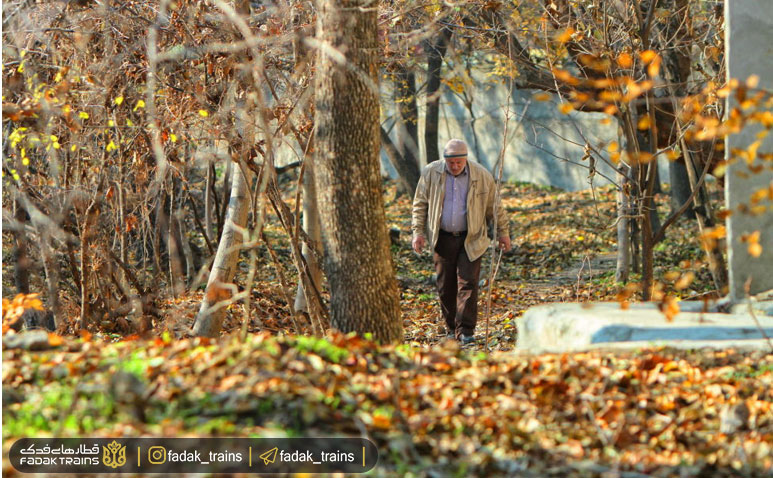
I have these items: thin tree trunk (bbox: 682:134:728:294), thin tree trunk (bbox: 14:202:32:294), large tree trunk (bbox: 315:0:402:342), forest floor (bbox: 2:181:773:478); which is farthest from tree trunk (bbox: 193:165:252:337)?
thin tree trunk (bbox: 682:134:728:294)

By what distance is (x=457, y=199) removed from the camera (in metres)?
8.52

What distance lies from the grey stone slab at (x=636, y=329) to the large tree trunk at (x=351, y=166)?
1.16m

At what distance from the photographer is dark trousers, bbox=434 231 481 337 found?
857 cm

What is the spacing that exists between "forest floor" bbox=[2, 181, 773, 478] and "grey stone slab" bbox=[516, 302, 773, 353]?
0.70 feet

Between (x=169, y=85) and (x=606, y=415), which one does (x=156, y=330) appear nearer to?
(x=169, y=85)

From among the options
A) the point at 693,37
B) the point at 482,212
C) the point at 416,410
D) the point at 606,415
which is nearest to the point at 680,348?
the point at 606,415

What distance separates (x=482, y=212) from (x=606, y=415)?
432cm

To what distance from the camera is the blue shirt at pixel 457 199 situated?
851 centimetres

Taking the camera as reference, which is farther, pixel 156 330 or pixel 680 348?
pixel 156 330

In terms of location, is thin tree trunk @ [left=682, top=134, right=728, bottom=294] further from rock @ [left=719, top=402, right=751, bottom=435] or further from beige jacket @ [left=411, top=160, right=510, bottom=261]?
rock @ [left=719, top=402, right=751, bottom=435]

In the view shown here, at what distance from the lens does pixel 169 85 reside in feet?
27.2

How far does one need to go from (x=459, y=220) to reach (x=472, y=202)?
22 centimetres

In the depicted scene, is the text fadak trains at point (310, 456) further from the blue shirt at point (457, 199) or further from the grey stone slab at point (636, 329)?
the blue shirt at point (457, 199)

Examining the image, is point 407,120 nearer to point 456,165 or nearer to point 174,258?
point 174,258
